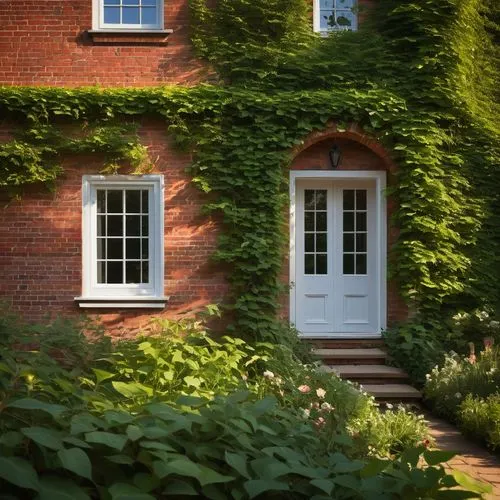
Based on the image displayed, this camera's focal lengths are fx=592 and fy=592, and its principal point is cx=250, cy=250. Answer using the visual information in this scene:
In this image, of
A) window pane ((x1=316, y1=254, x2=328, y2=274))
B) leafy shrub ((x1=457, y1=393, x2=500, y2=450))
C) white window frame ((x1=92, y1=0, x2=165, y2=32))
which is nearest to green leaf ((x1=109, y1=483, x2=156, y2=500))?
leafy shrub ((x1=457, y1=393, x2=500, y2=450))

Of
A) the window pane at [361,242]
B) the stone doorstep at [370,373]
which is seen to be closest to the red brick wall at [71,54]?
the window pane at [361,242]

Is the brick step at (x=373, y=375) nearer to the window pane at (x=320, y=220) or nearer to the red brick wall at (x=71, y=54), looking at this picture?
the window pane at (x=320, y=220)

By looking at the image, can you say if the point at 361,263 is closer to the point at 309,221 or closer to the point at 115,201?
the point at 309,221

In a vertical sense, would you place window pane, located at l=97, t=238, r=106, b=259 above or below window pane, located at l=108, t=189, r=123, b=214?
below

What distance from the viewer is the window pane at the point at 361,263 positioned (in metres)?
9.11

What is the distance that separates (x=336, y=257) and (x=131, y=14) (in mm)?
4794

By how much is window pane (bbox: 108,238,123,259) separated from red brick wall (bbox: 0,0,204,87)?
2.29 m

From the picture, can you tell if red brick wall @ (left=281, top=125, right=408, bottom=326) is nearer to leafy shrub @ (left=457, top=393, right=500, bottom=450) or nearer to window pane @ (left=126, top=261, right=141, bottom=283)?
window pane @ (left=126, top=261, right=141, bottom=283)

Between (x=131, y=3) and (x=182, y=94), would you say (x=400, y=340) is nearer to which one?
(x=182, y=94)

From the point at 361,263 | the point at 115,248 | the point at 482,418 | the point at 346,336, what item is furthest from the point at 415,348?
the point at 115,248

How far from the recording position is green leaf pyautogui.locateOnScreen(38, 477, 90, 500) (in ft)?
5.91

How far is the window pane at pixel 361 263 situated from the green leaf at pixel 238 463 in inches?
281

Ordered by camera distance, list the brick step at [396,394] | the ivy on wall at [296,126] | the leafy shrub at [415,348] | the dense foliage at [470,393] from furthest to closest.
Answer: the ivy on wall at [296,126] < the leafy shrub at [415,348] < the brick step at [396,394] < the dense foliage at [470,393]

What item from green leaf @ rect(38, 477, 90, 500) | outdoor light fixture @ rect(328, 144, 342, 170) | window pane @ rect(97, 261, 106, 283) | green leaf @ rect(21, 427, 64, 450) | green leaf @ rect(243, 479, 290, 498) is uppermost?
outdoor light fixture @ rect(328, 144, 342, 170)
